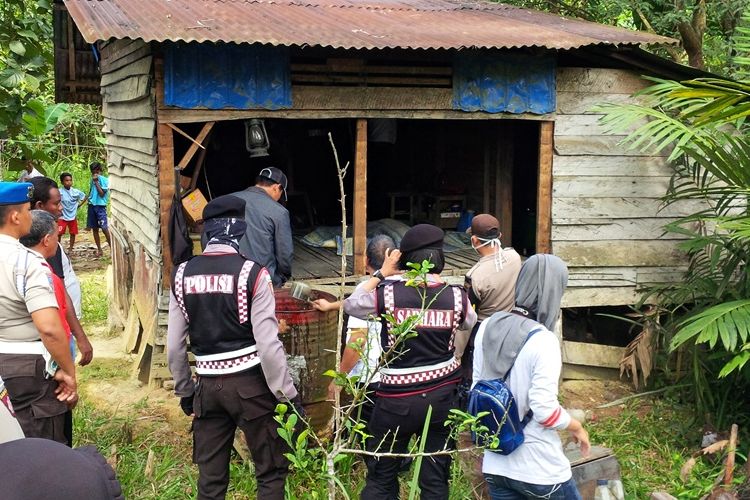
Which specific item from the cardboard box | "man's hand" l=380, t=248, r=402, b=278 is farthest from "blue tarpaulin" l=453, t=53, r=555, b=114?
"man's hand" l=380, t=248, r=402, b=278

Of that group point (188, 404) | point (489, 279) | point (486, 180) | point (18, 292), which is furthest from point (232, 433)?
point (486, 180)

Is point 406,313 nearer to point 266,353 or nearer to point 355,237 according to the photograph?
point 266,353

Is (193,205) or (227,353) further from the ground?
(193,205)

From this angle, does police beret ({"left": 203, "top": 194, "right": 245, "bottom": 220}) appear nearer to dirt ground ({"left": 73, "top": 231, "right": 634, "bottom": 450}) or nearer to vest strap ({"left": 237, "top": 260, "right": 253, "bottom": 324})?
vest strap ({"left": 237, "top": 260, "right": 253, "bottom": 324})

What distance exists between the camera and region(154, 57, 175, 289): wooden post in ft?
19.2

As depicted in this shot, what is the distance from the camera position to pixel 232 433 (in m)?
3.86

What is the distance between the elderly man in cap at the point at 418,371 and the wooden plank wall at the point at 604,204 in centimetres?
360

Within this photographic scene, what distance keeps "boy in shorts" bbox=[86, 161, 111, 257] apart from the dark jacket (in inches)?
335

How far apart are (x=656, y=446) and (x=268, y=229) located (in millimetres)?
3478

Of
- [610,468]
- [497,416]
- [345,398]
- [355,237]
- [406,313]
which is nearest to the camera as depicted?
[497,416]

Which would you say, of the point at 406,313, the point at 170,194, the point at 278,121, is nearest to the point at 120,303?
the point at 278,121

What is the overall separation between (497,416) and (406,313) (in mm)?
711

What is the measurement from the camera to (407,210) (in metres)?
9.97

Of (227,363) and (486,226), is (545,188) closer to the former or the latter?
(486,226)
